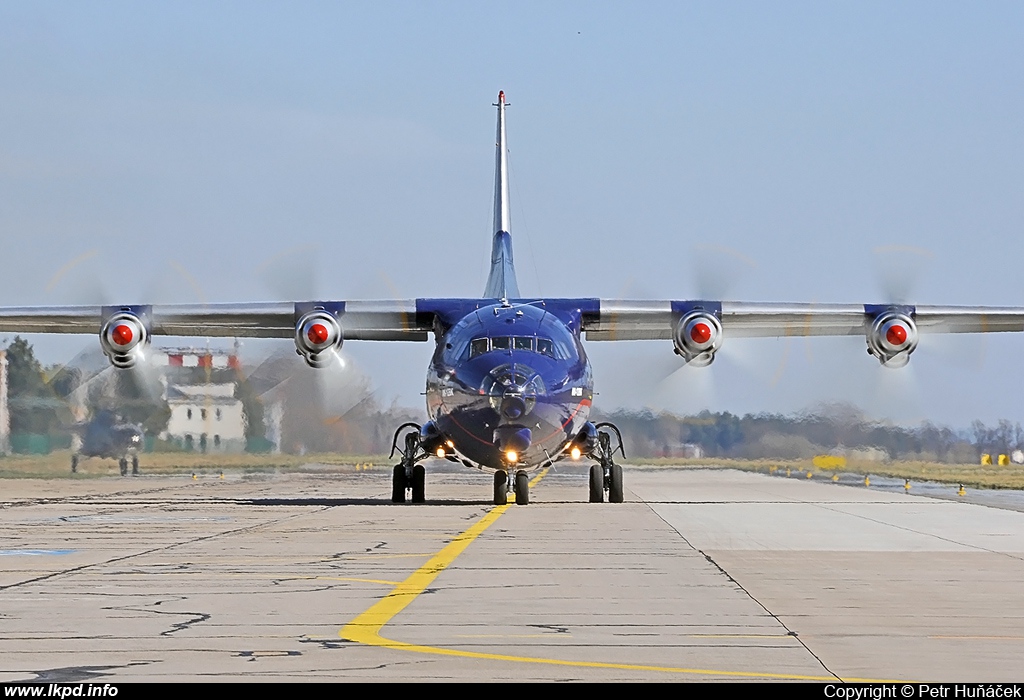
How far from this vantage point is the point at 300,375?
126 ft

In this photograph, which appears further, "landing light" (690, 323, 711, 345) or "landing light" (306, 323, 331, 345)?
"landing light" (690, 323, 711, 345)

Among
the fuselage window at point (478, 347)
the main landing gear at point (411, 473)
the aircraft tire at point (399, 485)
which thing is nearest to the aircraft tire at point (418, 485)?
the main landing gear at point (411, 473)

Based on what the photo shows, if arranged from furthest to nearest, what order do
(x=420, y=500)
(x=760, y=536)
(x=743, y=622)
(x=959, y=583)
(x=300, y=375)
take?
(x=300, y=375) < (x=420, y=500) < (x=760, y=536) < (x=959, y=583) < (x=743, y=622)

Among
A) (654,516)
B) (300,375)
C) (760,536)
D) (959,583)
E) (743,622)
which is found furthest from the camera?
(300,375)

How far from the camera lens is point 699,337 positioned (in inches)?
1207

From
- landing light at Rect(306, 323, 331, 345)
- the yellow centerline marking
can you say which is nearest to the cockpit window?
landing light at Rect(306, 323, 331, 345)

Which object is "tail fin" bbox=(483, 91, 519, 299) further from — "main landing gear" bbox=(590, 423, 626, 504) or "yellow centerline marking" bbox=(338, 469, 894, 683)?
"yellow centerline marking" bbox=(338, 469, 894, 683)

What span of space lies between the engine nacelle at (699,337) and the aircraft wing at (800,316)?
31cm

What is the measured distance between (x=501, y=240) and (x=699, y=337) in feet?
34.2

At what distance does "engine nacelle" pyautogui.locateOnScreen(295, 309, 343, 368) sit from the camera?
30.2m

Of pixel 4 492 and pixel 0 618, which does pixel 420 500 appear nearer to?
pixel 4 492

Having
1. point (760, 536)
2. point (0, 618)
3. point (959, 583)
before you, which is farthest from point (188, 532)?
point (959, 583)

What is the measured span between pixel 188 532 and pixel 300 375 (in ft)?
61.6

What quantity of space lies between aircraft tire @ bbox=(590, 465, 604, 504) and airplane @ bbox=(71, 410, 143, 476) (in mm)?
16118
